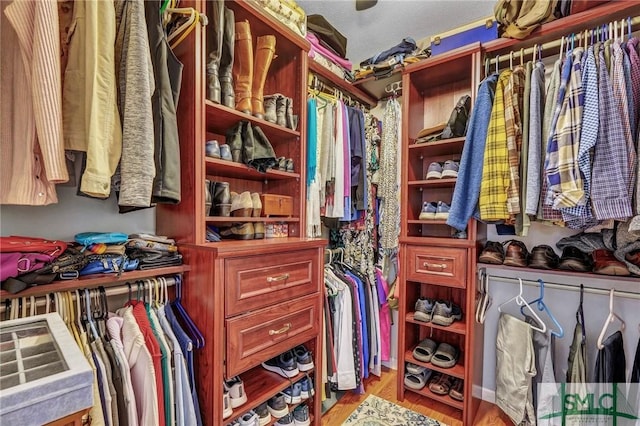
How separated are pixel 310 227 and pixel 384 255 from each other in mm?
718

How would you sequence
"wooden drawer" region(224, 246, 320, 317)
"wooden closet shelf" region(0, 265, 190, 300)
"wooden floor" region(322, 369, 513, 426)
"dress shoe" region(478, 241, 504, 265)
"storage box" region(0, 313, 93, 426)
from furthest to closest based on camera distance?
"wooden floor" region(322, 369, 513, 426) < "dress shoe" region(478, 241, 504, 265) < "wooden drawer" region(224, 246, 320, 317) < "wooden closet shelf" region(0, 265, 190, 300) < "storage box" region(0, 313, 93, 426)

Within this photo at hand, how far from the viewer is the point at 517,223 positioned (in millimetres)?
1368

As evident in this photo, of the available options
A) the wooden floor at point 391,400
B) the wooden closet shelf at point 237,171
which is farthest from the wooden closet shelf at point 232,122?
the wooden floor at point 391,400

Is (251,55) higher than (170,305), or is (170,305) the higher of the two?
(251,55)

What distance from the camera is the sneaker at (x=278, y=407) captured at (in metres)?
1.28

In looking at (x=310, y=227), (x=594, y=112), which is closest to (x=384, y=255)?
(x=310, y=227)

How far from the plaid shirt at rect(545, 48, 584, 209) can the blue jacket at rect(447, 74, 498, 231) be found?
0.28m

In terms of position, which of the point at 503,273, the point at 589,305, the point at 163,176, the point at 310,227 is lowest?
the point at 589,305

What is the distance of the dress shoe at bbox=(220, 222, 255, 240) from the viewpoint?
1.29 m

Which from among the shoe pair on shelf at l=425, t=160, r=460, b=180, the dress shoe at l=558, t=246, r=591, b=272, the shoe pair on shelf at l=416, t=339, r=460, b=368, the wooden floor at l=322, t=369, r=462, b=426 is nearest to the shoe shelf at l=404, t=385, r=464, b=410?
the wooden floor at l=322, t=369, r=462, b=426

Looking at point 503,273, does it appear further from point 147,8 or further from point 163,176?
point 147,8

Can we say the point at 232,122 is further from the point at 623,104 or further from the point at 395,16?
the point at 623,104

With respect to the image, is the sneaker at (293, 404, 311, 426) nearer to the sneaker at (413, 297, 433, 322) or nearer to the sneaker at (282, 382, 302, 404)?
the sneaker at (282, 382, 302, 404)

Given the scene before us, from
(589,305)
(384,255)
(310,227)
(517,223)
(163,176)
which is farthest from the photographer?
(384,255)
